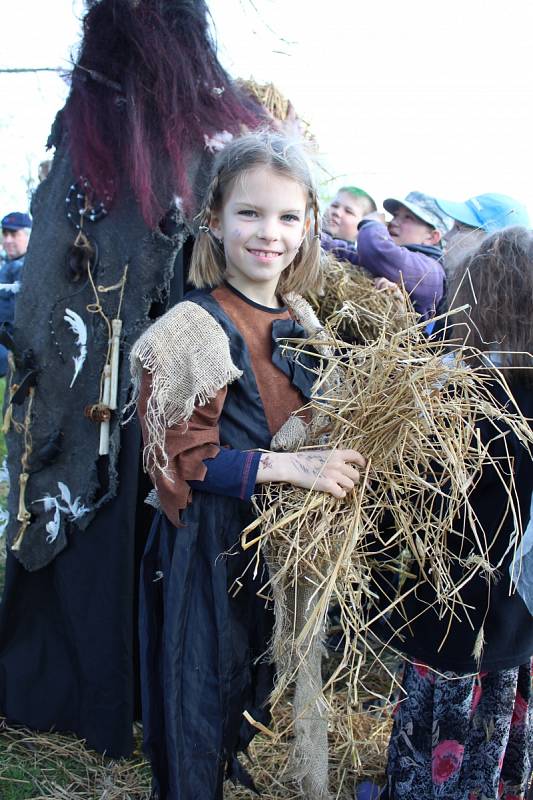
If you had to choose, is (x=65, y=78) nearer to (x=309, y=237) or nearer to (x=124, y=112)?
(x=124, y=112)

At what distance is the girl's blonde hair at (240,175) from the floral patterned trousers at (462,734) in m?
1.17

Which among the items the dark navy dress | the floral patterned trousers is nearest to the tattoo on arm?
the dark navy dress

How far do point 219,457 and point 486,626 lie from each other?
2.68 feet

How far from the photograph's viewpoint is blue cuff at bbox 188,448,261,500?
1542 millimetres

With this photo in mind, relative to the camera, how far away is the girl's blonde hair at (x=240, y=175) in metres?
1.71

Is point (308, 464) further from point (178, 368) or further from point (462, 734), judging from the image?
point (462, 734)

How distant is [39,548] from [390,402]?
140 centimetres

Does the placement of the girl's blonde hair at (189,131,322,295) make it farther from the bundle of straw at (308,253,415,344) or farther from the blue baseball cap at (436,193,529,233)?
the blue baseball cap at (436,193,529,233)

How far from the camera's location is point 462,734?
179 cm

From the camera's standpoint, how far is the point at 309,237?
1916mm

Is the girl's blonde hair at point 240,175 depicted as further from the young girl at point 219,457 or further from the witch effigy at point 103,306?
the witch effigy at point 103,306

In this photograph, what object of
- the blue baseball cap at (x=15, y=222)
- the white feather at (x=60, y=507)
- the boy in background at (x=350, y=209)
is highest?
the blue baseball cap at (x=15, y=222)

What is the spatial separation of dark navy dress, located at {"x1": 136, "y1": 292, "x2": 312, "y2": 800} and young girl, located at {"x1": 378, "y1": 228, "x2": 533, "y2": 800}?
1.53ft

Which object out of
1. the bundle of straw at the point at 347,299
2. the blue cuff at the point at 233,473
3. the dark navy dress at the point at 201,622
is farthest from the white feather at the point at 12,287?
the blue cuff at the point at 233,473
